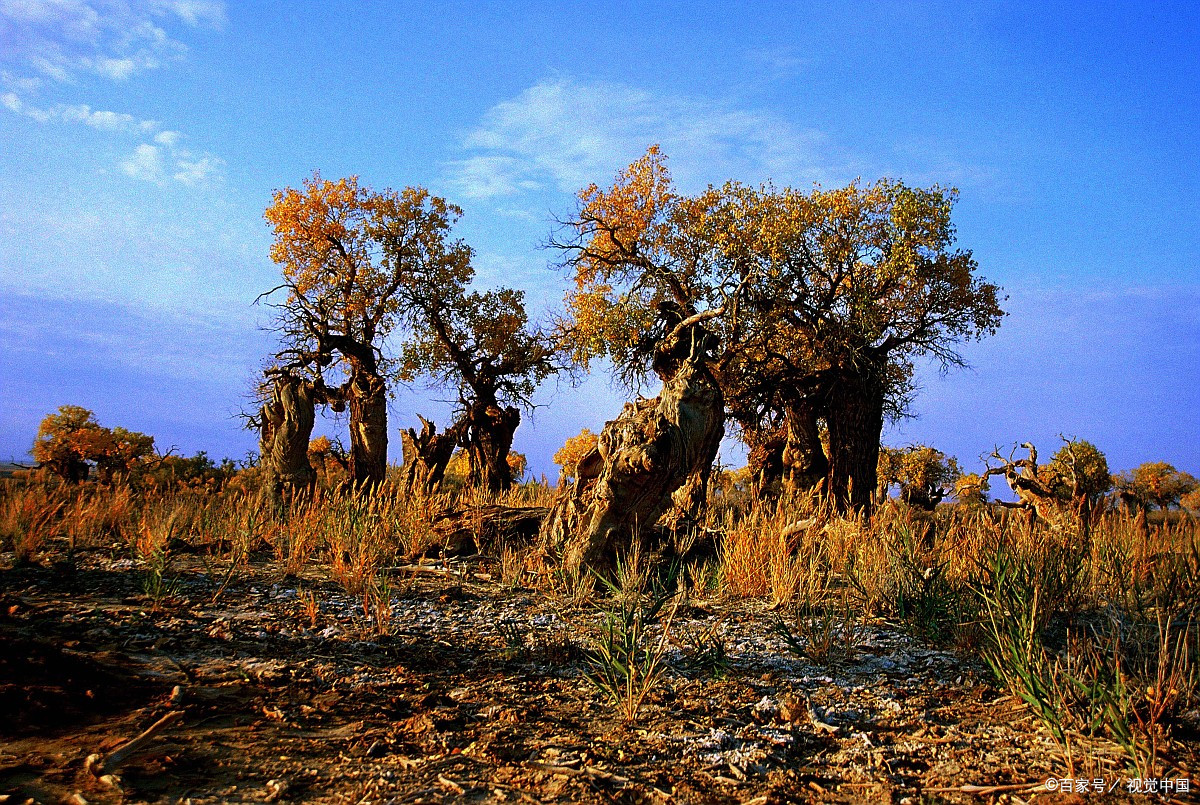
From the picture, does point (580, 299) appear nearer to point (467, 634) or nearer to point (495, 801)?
point (467, 634)

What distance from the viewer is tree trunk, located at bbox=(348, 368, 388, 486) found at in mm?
19469

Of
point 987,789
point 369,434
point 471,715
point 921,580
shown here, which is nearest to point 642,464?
point 921,580

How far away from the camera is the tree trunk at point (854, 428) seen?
1845cm

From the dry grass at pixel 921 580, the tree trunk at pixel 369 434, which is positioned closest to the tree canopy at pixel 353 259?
the tree trunk at pixel 369 434

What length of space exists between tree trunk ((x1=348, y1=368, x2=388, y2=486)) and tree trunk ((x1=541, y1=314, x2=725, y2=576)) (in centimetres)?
1322

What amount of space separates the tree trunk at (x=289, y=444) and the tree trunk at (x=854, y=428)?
1215cm

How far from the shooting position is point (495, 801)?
303 centimetres

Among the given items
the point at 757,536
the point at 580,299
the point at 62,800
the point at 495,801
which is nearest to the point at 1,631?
the point at 62,800

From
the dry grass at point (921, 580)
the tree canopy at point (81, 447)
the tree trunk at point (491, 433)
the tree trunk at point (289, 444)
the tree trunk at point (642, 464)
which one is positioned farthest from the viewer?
the tree trunk at point (491, 433)

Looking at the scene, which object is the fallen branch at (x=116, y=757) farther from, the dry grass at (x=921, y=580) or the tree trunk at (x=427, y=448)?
the tree trunk at (x=427, y=448)

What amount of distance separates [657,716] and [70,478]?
19139 millimetres

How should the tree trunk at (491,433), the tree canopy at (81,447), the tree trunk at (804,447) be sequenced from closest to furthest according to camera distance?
1. the tree canopy at (81,447)
2. the tree trunk at (804,447)
3. the tree trunk at (491,433)

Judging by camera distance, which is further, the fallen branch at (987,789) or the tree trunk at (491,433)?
the tree trunk at (491,433)

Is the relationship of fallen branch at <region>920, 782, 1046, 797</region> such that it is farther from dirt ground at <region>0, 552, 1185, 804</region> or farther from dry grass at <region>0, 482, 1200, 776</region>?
dry grass at <region>0, 482, 1200, 776</region>
